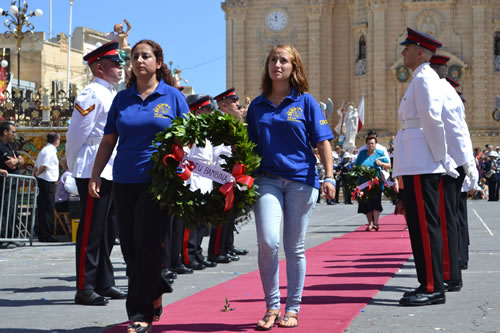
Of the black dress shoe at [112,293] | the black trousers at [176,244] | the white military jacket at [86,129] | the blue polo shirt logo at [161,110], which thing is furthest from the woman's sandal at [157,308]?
the black trousers at [176,244]

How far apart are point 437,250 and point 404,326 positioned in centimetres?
133

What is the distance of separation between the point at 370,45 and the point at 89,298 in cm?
5160

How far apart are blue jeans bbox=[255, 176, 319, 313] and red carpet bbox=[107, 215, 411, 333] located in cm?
28

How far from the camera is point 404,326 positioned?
6832 millimetres

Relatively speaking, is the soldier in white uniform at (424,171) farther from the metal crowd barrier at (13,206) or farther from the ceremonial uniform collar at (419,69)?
the metal crowd barrier at (13,206)

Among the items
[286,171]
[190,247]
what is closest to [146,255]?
[286,171]

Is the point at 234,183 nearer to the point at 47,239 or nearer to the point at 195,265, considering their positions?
the point at 195,265

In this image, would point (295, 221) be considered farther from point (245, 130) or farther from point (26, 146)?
point (26, 146)

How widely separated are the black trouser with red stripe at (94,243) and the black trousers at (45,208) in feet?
28.2

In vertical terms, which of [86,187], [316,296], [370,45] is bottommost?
[316,296]

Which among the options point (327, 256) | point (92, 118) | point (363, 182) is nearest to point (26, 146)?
point (363, 182)

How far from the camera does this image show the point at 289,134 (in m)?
6.91

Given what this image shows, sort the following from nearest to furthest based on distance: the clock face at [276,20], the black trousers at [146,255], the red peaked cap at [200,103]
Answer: the black trousers at [146,255], the red peaked cap at [200,103], the clock face at [276,20]

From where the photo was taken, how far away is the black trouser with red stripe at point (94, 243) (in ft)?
27.6
